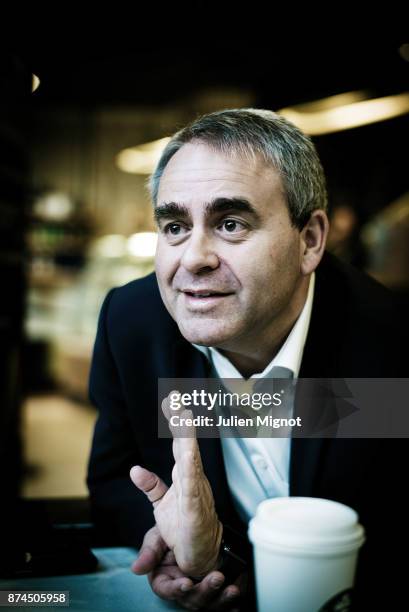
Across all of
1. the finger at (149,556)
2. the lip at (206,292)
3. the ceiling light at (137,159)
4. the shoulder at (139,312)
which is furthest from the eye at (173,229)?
the ceiling light at (137,159)

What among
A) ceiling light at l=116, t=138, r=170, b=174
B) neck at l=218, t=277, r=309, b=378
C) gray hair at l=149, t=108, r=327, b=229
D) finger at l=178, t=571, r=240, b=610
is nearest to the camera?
finger at l=178, t=571, r=240, b=610

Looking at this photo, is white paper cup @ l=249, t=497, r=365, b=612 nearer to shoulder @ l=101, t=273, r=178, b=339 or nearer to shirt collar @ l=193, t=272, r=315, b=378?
shirt collar @ l=193, t=272, r=315, b=378

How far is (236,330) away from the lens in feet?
3.78

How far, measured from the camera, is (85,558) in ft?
3.10

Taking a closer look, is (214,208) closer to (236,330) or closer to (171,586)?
(236,330)

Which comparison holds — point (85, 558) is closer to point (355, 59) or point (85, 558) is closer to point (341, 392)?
point (341, 392)

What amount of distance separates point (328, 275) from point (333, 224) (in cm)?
294

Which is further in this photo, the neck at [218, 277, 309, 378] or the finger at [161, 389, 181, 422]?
the neck at [218, 277, 309, 378]

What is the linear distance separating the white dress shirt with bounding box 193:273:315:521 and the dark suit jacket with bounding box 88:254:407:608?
0.12 feet

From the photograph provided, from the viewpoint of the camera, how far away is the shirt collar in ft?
4.17

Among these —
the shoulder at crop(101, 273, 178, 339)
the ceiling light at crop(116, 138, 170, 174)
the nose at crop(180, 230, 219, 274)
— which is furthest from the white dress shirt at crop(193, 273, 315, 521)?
the ceiling light at crop(116, 138, 170, 174)

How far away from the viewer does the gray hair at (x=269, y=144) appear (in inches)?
47.1

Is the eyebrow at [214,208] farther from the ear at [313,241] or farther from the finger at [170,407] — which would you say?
the finger at [170,407]

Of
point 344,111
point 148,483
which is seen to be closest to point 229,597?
point 148,483
